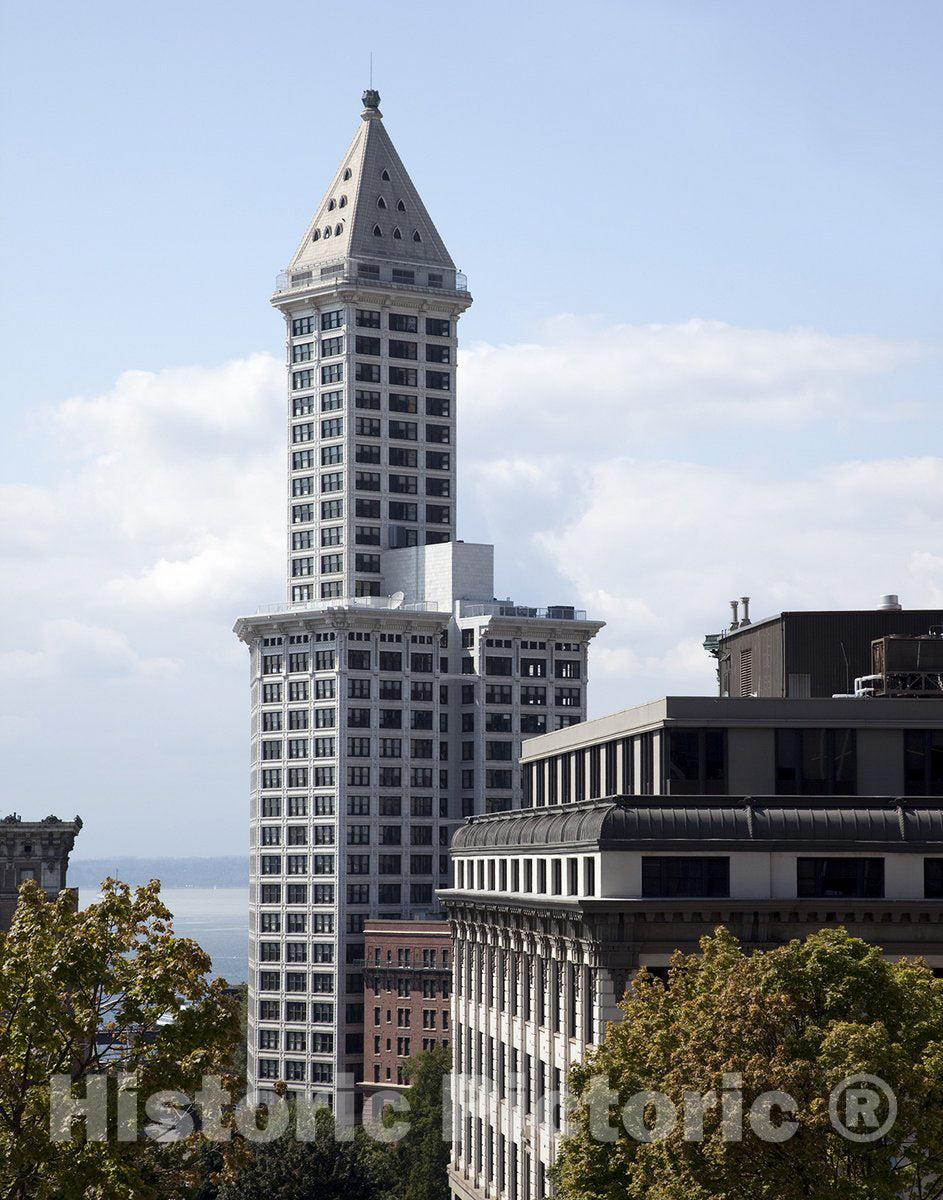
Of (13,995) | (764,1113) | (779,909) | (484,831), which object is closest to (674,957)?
(764,1113)

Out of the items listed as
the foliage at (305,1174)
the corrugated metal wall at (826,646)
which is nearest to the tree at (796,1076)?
the corrugated metal wall at (826,646)

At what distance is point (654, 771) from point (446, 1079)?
84.4 m

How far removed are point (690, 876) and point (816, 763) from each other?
11.8 meters

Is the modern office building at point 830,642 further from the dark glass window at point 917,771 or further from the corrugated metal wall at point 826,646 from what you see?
the dark glass window at point 917,771

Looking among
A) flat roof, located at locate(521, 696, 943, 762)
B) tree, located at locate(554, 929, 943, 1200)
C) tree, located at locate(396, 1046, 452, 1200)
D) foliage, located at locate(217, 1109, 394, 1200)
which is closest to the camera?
tree, located at locate(554, 929, 943, 1200)

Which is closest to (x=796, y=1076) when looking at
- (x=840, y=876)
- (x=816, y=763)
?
(x=840, y=876)

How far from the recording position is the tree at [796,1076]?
5831 centimetres

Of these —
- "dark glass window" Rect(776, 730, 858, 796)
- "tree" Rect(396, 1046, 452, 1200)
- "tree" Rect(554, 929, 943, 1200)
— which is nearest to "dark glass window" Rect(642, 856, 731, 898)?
"dark glass window" Rect(776, 730, 858, 796)

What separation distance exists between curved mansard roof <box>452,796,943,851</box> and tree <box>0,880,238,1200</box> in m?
34.1

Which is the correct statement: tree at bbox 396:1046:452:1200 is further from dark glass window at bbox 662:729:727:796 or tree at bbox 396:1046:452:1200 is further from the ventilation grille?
dark glass window at bbox 662:729:727:796

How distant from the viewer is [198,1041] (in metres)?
56.0

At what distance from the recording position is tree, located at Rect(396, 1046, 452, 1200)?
16125 cm

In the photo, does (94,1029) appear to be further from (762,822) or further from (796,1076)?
(762,822)

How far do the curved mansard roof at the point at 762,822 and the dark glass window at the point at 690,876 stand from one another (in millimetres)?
820
